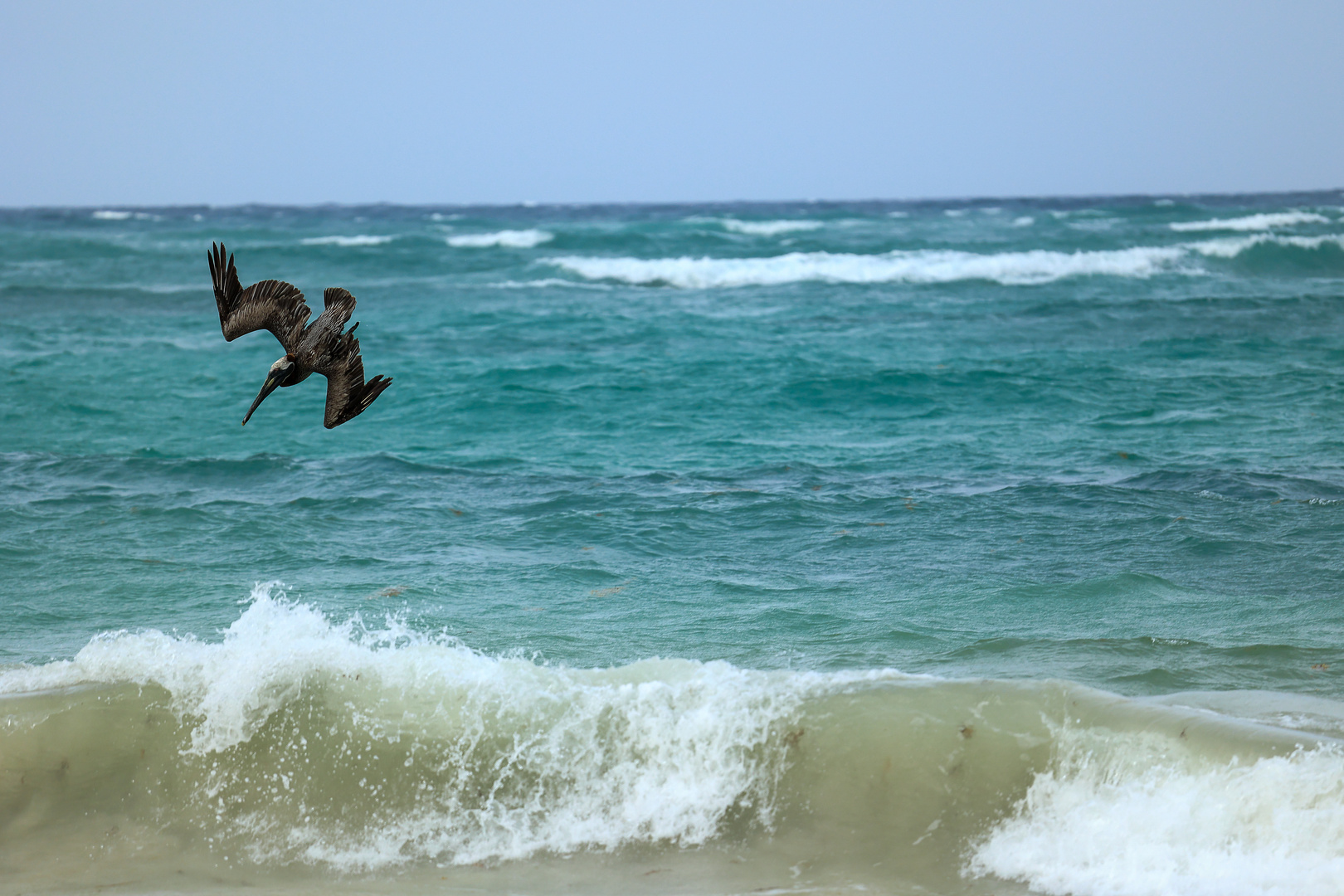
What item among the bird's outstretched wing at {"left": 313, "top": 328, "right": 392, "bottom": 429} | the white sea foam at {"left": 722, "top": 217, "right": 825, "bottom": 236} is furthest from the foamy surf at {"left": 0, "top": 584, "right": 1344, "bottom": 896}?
the white sea foam at {"left": 722, "top": 217, "right": 825, "bottom": 236}

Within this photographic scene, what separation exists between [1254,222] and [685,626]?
3796 centimetres

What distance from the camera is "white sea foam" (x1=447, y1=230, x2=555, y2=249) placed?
114ft

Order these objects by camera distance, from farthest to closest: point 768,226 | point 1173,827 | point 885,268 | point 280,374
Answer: point 768,226, point 885,268, point 280,374, point 1173,827

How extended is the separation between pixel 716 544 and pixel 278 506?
3.52 m

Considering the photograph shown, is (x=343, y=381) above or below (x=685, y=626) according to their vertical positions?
above

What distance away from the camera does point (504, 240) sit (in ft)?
119

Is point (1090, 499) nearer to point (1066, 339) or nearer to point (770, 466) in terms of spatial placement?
point (770, 466)

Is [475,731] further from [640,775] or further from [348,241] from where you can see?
[348,241]

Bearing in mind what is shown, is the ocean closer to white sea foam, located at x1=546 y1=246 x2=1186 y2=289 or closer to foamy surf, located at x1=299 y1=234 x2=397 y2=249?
white sea foam, located at x1=546 y1=246 x2=1186 y2=289

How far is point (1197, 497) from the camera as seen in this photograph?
8.33m

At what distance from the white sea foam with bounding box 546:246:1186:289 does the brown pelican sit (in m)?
21.2

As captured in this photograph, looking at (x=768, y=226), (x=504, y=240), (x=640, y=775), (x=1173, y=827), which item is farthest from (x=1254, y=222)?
(x=640, y=775)

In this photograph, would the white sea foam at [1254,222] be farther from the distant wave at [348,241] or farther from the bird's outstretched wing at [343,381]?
the bird's outstretched wing at [343,381]

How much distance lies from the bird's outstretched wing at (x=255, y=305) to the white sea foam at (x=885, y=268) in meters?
21.3
